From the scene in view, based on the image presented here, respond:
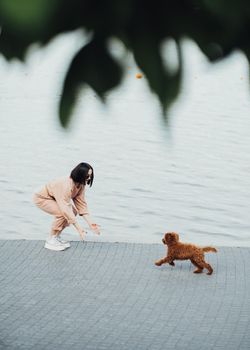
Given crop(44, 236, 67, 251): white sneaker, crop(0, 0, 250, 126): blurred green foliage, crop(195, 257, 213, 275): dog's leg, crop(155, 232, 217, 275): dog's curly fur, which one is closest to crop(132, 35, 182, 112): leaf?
crop(0, 0, 250, 126): blurred green foliage

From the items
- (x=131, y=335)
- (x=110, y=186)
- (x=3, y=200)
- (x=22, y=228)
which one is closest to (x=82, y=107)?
(x=131, y=335)

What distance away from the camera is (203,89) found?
1.30 meters

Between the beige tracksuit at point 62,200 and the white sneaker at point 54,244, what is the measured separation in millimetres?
153

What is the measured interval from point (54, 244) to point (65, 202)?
1.76 ft

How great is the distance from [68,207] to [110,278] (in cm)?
79

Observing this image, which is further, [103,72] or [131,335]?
[131,335]

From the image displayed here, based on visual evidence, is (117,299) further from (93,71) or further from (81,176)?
(93,71)

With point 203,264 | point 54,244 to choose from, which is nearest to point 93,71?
point 203,264

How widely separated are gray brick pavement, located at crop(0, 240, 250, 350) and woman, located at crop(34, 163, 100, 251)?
7.3 inches

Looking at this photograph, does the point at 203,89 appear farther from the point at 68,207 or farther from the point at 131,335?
the point at 68,207

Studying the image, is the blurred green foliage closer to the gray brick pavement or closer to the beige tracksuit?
the gray brick pavement

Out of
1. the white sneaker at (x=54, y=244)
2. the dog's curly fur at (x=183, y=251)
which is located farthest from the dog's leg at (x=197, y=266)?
the white sneaker at (x=54, y=244)

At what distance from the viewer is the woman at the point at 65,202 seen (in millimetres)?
7973

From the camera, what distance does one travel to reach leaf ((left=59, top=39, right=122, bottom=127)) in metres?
1.25
